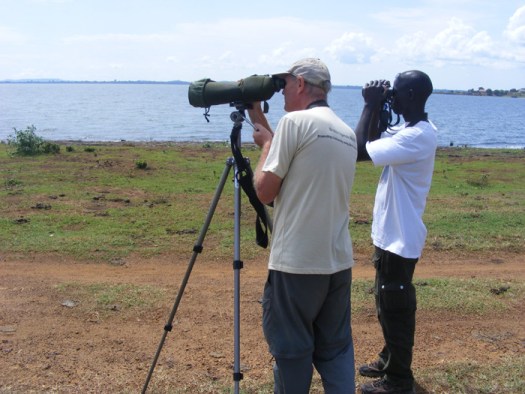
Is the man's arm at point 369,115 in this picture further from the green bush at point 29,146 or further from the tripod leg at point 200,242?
the green bush at point 29,146

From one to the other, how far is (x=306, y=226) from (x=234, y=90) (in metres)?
0.91

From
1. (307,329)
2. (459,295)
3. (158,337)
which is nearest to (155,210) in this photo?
(158,337)

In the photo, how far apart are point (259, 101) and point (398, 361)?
1957 mm

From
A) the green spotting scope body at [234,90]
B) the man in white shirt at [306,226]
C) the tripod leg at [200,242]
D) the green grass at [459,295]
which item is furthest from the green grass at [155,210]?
the man in white shirt at [306,226]

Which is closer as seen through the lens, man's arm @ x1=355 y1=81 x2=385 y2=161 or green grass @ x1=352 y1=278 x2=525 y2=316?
man's arm @ x1=355 y1=81 x2=385 y2=161

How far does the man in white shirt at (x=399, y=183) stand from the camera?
3.44 m

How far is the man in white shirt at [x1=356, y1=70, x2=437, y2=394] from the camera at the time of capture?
135 inches

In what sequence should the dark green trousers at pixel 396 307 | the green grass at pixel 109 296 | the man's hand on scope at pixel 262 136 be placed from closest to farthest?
the man's hand on scope at pixel 262 136
the dark green trousers at pixel 396 307
the green grass at pixel 109 296

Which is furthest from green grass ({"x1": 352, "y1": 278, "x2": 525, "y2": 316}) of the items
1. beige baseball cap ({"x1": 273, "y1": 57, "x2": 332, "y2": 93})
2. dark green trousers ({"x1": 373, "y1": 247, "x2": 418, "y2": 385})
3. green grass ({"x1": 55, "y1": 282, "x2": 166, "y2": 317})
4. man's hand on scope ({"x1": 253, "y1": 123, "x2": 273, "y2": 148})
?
beige baseball cap ({"x1": 273, "y1": 57, "x2": 332, "y2": 93})

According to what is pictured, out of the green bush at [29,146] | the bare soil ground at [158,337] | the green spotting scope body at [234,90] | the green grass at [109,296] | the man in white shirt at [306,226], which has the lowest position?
the bare soil ground at [158,337]

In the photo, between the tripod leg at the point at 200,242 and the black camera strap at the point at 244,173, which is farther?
the tripod leg at the point at 200,242

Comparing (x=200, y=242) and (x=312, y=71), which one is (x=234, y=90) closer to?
(x=312, y=71)

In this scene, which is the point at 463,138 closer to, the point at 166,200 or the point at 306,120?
the point at 166,200

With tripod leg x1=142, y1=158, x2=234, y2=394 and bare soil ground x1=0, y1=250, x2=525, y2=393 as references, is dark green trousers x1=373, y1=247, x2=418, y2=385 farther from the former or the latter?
tripod leg x1=142, y1=158, x2=234, y2=394
